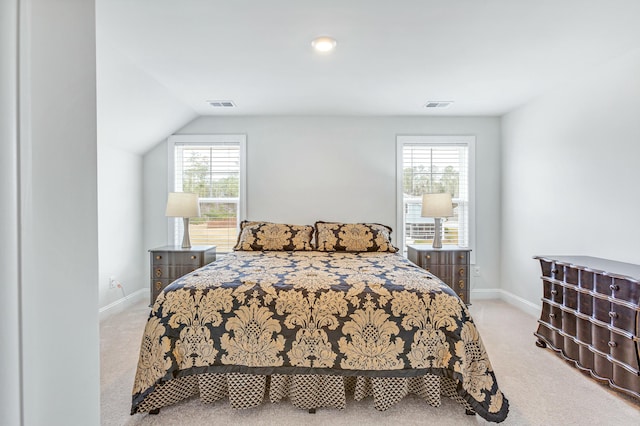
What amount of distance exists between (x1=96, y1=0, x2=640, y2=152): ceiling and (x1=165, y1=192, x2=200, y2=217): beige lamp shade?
828 mm

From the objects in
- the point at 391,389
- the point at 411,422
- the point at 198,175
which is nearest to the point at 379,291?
the point at 391,389

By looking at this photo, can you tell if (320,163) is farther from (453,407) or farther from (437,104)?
(453,407)

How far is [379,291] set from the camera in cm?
205

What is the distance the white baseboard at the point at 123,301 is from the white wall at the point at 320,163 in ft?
2.65

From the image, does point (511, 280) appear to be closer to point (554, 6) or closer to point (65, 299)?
point (554, 6)

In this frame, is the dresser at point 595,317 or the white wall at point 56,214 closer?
the white wall at point 56,214

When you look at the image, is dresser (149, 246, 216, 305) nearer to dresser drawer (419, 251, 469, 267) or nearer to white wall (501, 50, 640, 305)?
dresser drawer (419, 251, 469, 267)

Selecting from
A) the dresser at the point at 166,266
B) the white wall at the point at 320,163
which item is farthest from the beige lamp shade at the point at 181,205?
the white wall at the point at 320,163

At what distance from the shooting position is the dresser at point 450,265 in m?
3.75

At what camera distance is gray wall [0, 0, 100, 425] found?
22.1 inches

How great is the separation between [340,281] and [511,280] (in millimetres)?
2964

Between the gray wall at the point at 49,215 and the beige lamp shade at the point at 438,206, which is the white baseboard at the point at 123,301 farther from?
the beige lamp shade at the point at 438,206

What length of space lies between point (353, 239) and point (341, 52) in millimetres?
1747

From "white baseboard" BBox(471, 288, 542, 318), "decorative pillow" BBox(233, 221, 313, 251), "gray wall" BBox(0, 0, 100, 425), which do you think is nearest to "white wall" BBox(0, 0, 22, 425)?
"gray wall" BBox(0, 0, 100, 425)
